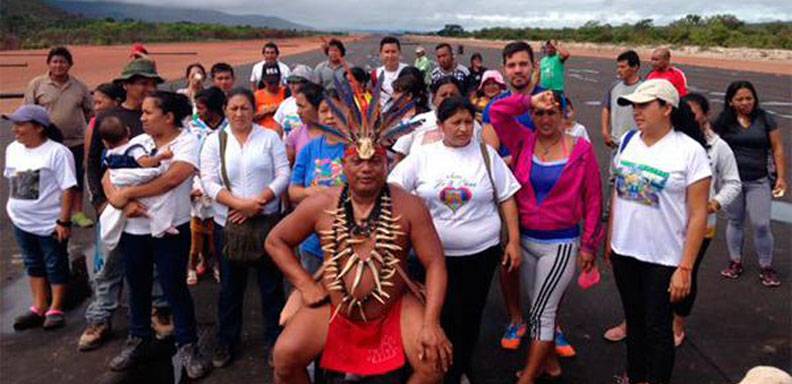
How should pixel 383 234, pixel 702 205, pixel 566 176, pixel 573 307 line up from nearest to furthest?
pixel 383 234
pixel 702 205
pixel 566 176
pixel 573 307

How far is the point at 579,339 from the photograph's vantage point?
4840 millimetres

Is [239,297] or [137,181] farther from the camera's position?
[239,297]

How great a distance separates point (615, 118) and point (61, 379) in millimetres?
5923

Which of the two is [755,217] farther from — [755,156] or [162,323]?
[162,323]

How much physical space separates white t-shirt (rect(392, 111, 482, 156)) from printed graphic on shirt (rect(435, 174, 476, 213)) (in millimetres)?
332


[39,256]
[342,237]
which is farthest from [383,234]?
[39,256]

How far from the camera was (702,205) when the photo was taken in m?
3.44

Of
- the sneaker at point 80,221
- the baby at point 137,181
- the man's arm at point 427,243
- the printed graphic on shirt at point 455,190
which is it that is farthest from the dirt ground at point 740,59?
the baby at point 137,181

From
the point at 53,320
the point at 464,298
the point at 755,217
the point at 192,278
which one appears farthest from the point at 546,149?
the point at 53,320

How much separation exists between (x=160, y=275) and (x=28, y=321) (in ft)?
4.89

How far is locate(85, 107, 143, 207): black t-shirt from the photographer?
454 centimetres

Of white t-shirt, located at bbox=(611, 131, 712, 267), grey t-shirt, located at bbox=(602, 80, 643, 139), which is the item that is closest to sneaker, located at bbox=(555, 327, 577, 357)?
white t-shirt, located at bbox=(611, 131, 712, 267)

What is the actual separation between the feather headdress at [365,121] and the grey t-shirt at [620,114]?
4.25 meters

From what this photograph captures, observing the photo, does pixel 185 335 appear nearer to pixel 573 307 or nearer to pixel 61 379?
pixel 61 379
